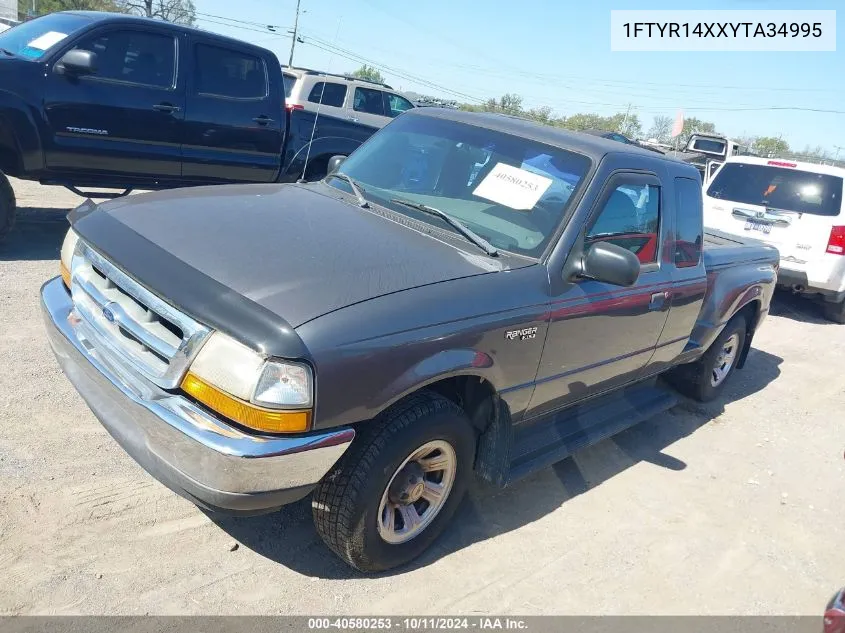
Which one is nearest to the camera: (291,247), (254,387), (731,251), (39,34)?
(254,387)

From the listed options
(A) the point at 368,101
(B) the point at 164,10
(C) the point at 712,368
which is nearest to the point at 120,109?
(C) the point at 712,368

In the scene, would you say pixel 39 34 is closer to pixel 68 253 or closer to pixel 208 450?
pixel 68 253

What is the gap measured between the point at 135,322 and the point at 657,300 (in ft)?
9.29

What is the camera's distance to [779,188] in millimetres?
8672

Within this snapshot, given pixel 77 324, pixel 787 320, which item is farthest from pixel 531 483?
pixel 787 320

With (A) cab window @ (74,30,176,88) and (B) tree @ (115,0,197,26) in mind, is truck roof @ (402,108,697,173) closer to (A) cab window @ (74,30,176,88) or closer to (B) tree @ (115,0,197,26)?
(A) cab window @ (74,30,176,88)

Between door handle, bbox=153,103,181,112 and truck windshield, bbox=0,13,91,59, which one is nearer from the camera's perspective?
truck windshield, bbox=0,13,91,59

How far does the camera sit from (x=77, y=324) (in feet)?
9.64

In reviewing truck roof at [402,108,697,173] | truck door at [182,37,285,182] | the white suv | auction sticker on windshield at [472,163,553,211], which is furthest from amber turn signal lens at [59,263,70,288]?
the white suv

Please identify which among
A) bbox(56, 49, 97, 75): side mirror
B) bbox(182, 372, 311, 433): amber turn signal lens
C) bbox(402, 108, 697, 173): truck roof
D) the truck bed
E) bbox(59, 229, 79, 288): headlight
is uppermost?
bbox(402, 108, 697, 173): truck roof

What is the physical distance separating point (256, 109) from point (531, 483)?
16.9 feet

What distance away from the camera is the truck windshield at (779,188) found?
8.36m

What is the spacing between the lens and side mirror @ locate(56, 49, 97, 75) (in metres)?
5.78

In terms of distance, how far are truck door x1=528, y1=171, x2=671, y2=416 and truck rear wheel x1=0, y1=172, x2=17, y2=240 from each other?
507 cm
